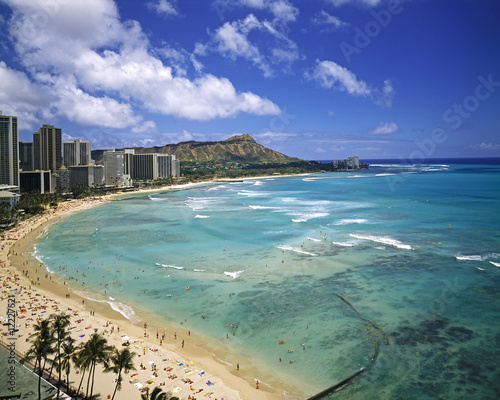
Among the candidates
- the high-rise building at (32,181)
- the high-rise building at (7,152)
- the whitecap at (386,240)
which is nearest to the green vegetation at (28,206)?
the high-rise building at (32,181)

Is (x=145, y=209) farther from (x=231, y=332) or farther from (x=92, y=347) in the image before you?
(x=92, y=347)

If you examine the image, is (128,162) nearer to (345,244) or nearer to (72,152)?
(72,152)

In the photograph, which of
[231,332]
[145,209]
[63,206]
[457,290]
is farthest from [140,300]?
[63,206]

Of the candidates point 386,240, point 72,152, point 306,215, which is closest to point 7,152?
point 72,152

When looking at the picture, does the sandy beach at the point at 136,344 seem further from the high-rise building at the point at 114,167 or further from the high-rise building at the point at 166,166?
the high-rise building at the point at 166,166

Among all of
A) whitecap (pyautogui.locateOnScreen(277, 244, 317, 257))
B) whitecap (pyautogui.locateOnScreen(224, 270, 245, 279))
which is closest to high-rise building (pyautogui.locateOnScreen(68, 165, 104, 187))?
whitecap (pyautogui.locateOnScreen(277, 244, 317, 257))

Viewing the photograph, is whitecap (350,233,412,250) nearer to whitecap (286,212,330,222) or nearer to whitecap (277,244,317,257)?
whitecap (277,244,317,257)
